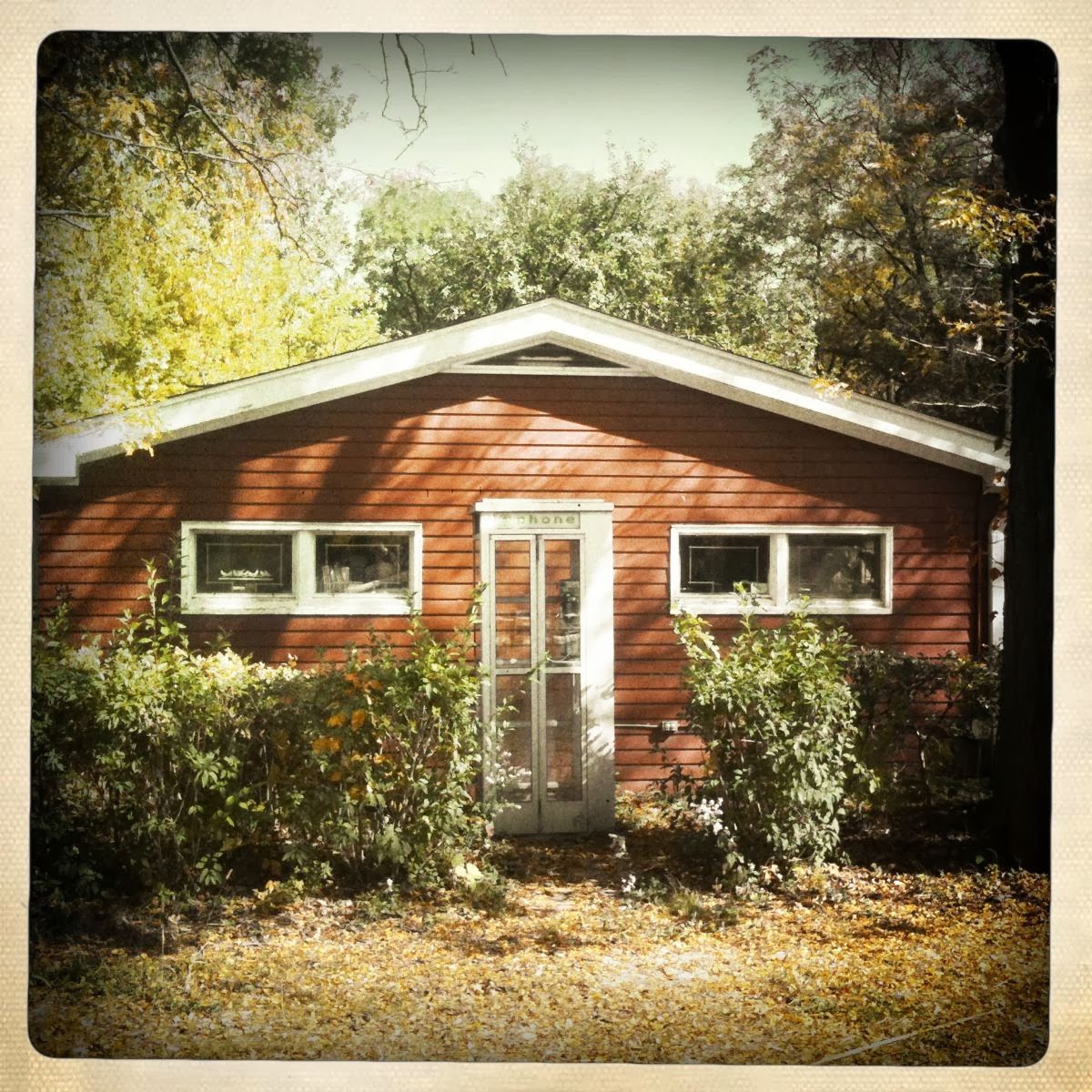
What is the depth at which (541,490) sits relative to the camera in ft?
11.7

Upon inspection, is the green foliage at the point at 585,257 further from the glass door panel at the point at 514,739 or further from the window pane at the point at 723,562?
the glass door panel at the point at 514,739

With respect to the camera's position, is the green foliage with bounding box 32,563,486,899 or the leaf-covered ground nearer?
the leaf-covered ground

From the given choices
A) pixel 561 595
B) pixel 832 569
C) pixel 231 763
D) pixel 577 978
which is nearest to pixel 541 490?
pixel 561 595

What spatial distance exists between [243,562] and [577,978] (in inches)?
77.9

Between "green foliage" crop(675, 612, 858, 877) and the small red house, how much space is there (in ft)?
0.32

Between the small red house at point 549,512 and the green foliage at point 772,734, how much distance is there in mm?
98

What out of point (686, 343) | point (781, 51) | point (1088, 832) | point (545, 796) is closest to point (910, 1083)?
point (1088, 832)

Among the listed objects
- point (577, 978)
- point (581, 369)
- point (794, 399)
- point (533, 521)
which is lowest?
point (577, 978)

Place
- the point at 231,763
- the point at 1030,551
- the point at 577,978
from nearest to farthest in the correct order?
the point at 577,978 → the point at 231,763 → the point at 1030,551

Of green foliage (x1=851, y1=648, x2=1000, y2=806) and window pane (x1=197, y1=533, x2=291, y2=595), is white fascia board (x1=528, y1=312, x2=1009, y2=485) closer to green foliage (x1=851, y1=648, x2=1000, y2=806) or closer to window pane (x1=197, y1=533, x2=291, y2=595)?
green foliage (x1=851, y1=648, x2=1000, y2=806)

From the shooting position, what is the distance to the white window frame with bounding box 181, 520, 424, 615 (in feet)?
11.2

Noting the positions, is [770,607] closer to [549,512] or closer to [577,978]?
[549,512]

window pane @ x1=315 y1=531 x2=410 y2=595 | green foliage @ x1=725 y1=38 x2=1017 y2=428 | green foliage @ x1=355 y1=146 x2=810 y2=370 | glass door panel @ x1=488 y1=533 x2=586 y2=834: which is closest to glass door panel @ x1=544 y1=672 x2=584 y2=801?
glass door panel @ x1=488 y1=533 x2=586 y2=834

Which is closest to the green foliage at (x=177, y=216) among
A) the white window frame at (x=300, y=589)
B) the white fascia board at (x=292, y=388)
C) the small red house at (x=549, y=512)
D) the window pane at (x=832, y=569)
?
the white fascia board at (x=292, y=388)
